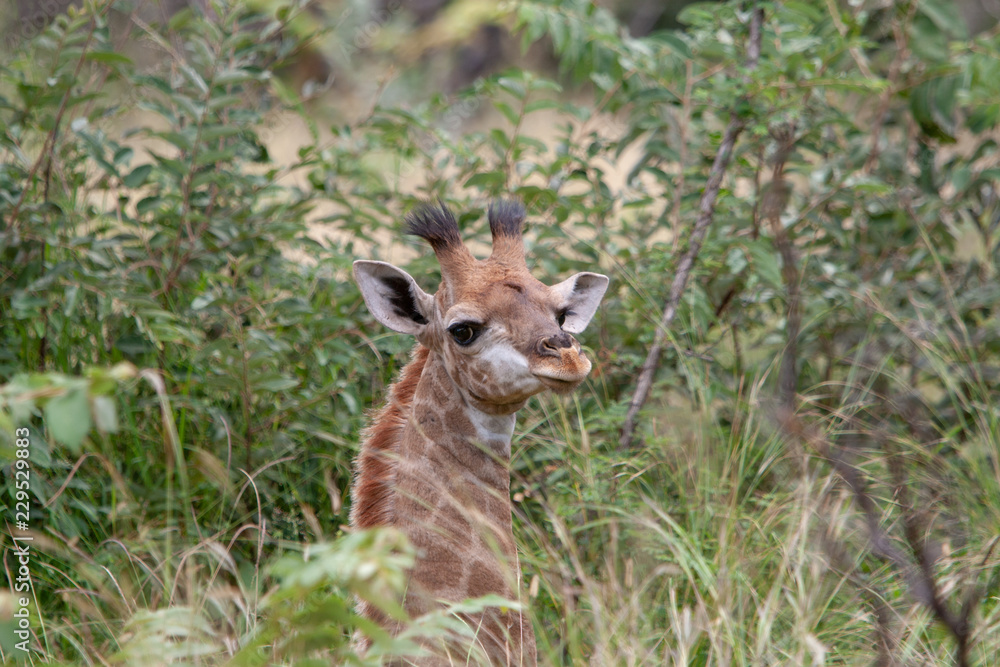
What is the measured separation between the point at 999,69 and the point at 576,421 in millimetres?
2506

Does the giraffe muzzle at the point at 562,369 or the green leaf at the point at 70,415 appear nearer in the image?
the green leaf at the point at 70,415

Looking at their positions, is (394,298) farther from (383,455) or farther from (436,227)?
(383,455)

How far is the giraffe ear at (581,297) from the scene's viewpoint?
10.3 feet

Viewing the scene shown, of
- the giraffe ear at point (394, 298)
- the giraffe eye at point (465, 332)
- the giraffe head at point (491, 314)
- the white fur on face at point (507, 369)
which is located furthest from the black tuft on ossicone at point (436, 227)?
the white fur on face at point (507, 369)

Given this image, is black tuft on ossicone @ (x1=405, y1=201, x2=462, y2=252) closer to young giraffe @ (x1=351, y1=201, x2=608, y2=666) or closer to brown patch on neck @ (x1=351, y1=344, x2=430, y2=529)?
young giraffe @ (x1=351, y1=201, x2=608, y2=666)

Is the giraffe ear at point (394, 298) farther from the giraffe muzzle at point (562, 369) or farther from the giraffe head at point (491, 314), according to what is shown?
the giraffe muzzle at point (562, 369)

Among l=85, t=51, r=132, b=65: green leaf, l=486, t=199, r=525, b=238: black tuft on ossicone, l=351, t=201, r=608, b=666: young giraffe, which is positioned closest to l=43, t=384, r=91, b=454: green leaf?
l=351, t=201, r=608, b=666: young giraffe

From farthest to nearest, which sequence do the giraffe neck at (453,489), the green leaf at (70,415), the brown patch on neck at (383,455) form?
the brown patch on neck at (383,455)
the giraffe neck at (453,489)
the green leaf at (70,415)

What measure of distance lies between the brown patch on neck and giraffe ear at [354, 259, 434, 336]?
14cm

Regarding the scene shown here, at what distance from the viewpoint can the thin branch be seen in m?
3.87

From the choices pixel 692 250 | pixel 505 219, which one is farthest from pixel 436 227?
pixel 692 250

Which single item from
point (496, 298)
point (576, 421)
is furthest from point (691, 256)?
point (496, 298)

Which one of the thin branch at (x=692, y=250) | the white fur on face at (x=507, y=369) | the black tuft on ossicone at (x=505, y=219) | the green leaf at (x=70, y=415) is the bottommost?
the thin branch at (x=692, y=250)

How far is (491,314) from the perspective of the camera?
2799 mm
